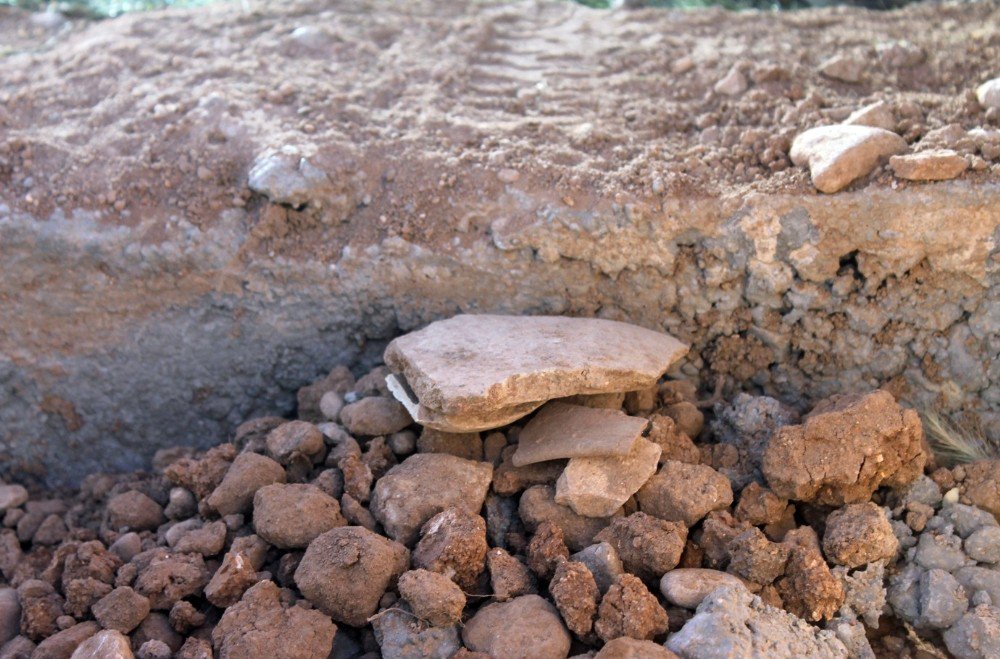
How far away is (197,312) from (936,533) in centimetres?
277

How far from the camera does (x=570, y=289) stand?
10.8 ft

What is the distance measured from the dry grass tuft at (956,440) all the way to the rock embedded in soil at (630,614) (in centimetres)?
130

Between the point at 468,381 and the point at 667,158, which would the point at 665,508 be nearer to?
the point at 468,381

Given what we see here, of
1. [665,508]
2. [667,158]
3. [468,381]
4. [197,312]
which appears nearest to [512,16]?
[667,158]

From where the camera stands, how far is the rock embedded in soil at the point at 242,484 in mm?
2805

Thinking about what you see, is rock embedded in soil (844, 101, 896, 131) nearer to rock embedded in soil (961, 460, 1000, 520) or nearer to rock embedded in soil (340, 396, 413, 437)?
rock embedded in soil (961, 460, 1000, 520)

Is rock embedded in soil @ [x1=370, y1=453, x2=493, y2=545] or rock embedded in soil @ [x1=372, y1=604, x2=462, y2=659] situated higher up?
rock embedded in soil @ [x1=370, y1=453, x2=493, y2=545]

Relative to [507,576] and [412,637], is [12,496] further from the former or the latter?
[507,576]

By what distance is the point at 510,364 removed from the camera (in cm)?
272

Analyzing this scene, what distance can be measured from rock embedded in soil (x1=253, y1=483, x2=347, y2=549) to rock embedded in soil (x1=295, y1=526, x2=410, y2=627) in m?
0.14

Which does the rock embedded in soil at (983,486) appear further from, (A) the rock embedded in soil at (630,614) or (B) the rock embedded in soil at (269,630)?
(B) the rock embedded in soil at (269,630)

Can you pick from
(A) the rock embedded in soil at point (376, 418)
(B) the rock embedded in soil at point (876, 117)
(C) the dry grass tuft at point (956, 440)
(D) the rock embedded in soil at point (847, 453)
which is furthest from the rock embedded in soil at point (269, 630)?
(B) the rock embedded in soil at point (876, 117)

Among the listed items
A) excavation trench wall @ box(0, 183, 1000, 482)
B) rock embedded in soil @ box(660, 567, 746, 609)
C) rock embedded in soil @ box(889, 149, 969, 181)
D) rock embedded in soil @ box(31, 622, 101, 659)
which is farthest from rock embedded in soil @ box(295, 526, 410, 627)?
rock embedded in soil @ box(889, 149, 969, 181)

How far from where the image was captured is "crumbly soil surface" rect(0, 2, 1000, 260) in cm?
335
